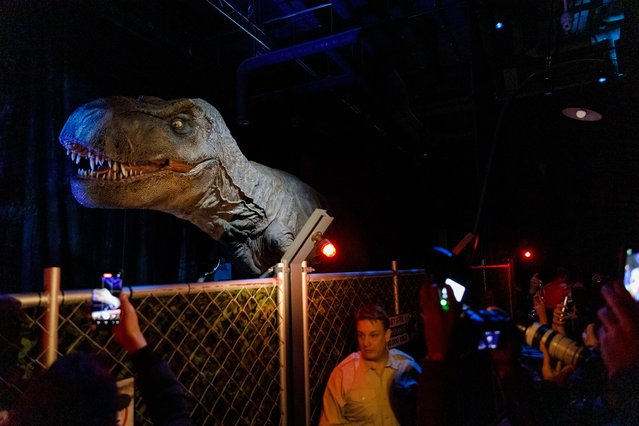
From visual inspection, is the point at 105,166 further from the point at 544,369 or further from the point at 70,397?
the point at 544,369

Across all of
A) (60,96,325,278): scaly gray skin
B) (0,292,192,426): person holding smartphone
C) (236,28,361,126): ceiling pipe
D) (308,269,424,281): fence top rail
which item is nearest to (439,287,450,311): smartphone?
(0,292,192,426): person holding smartphone

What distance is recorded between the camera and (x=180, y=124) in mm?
4094

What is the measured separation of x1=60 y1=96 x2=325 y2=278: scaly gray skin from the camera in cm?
361

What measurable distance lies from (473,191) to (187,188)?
33.6 ft

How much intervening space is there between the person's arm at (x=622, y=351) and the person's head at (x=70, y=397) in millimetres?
1695

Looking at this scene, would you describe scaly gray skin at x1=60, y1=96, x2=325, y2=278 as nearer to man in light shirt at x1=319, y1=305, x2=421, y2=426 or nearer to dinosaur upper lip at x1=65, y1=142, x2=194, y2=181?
dinosaur upper lip at x1=65, y1=142, x2=194, y2=181

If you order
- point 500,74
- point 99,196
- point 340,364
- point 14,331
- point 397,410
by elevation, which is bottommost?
point 397,410

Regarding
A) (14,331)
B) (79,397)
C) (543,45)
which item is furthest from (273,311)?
(543,45)

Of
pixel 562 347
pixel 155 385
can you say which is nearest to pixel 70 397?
pixel 155 385

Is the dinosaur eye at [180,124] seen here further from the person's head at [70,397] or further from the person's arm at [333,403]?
the person's head at [70,397]

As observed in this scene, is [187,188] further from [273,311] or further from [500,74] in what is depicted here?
[500,74]

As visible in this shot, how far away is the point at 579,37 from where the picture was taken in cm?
807

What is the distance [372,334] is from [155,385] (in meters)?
2.14

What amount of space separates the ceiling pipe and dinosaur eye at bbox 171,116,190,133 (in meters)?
2.47
